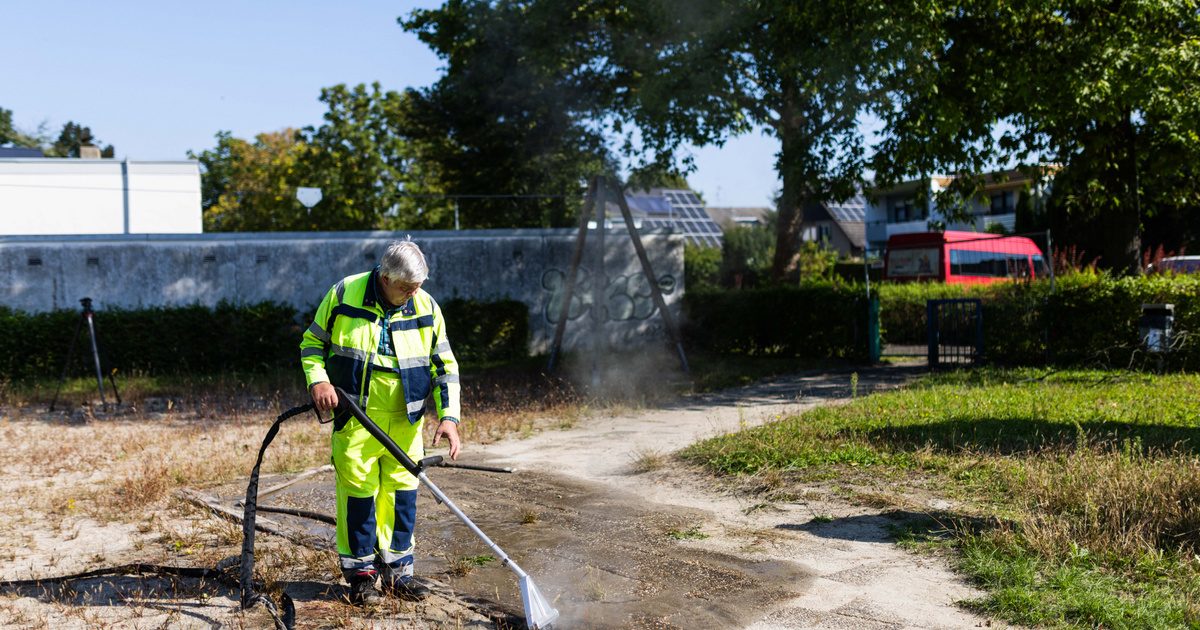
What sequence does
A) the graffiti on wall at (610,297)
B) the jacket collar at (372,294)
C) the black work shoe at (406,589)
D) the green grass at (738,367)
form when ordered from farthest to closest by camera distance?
the graffiti on wall at (610,297) → the green grass at (738,367) → the black work shoe at (406,589) → the jacket collar at (372,294)

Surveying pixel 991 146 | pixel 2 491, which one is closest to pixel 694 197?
pixel 991 146

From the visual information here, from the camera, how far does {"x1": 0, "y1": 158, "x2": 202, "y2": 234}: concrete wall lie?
1235 inches

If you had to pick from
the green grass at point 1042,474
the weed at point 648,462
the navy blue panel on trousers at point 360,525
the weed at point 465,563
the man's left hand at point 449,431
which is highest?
the man's left hand at point 449,431

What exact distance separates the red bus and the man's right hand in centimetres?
2044

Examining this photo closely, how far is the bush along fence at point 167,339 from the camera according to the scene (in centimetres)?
1708

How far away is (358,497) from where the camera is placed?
4891 mm

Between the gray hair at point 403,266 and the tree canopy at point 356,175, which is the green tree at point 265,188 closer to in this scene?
the tree canopy at point 356,175

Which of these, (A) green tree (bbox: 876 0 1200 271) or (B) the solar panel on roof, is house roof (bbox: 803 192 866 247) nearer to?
(B) the solar panel on roof

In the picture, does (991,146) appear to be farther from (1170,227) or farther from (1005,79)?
(1170,227)

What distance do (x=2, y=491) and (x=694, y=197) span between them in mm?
66034

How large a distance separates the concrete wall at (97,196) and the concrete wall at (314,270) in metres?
12.7

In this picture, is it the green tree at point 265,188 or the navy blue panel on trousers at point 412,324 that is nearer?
the navy blue panel on trousers at point 412,324

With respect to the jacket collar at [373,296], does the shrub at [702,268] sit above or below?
above

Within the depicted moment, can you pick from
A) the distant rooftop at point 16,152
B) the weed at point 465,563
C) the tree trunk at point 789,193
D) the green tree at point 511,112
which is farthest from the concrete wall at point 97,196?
the weed at point 465,563
